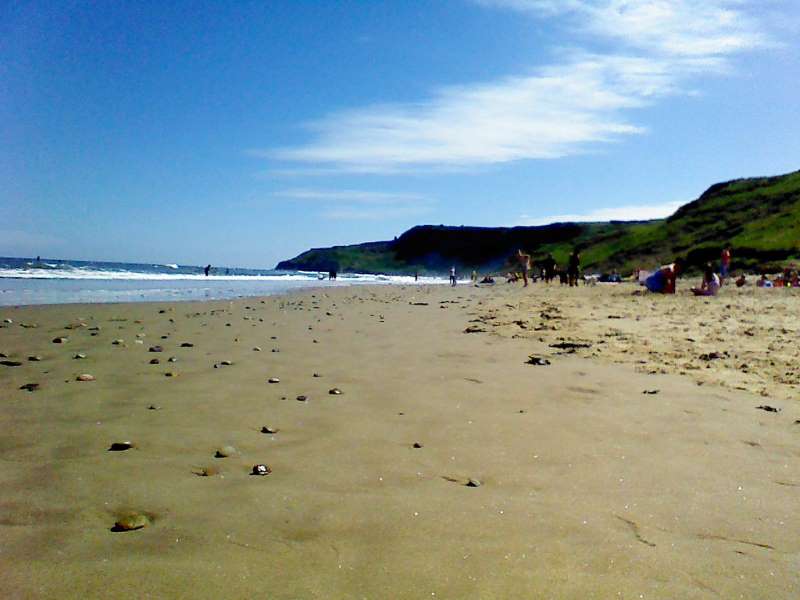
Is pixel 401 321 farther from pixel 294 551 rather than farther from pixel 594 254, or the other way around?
pixel 594 254

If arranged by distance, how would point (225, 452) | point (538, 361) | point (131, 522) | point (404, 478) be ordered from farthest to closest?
point (538, 361), point (225, 452), point (404, 478), point (131, 522)

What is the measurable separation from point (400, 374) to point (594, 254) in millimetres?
70957

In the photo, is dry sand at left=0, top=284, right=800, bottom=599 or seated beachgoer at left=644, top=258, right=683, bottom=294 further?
seated beachgoer at left=644, top=258, right=683, bottom=294

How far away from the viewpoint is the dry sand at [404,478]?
2148 millimetres

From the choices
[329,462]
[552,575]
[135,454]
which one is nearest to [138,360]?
[135,454]

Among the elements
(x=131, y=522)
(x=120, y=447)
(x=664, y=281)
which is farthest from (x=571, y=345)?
(x=664, y=281)

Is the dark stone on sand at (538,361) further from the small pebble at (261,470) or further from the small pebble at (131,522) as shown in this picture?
the small pebble at (131,522)

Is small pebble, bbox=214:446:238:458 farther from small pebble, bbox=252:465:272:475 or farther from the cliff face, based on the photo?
the cliff face

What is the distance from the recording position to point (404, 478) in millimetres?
3139

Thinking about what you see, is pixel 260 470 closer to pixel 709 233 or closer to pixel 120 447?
pixel 120 447

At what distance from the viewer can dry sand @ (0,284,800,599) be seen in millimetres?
2148

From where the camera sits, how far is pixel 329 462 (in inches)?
133

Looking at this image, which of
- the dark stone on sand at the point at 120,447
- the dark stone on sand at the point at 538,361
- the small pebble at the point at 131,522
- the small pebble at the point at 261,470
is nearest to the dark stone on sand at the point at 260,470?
the small pebble at the point at 261,470

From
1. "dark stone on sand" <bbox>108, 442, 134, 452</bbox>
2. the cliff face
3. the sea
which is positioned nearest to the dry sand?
"dark stone on sand" <bbox>108, 442, 134, 452</bbox>
